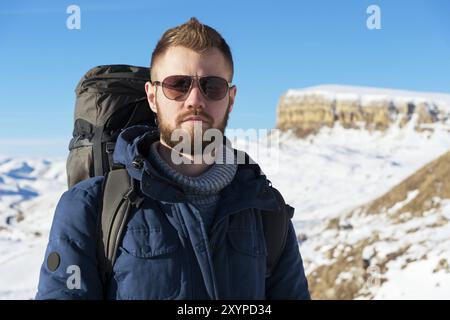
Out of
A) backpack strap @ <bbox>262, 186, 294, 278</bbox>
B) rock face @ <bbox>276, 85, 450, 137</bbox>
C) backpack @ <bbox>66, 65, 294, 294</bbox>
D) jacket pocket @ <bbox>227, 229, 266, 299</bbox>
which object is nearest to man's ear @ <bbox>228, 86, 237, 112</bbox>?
backpack strap @ <bbox>262, 186, 294, 278</bbox>

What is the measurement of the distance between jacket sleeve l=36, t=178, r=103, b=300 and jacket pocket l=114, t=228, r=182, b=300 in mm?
131

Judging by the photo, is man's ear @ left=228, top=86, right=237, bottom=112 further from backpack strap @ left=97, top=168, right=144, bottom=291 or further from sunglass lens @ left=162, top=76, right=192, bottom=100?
backpack strap @ left=97, top=168, right=144, bottom=291

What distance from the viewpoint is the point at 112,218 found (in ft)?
7.88

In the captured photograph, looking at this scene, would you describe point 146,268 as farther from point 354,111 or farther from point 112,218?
point 354,111

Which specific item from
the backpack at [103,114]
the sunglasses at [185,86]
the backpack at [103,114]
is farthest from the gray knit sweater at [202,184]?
the backpack at [103,114]

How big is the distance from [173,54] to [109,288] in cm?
122

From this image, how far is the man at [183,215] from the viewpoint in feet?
7.80

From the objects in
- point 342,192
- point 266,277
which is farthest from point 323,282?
point 342,192

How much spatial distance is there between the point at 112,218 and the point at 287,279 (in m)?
1.03

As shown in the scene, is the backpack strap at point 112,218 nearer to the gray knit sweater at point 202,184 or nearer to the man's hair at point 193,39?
the gray knit sweater at point 202,184

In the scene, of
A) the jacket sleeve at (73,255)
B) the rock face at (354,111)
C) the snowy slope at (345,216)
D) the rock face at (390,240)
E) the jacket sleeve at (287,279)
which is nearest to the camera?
the jacket sleeve at (73,255)

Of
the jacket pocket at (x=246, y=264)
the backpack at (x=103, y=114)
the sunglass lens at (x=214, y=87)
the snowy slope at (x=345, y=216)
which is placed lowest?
the snowy slope at (x=345, y=216)

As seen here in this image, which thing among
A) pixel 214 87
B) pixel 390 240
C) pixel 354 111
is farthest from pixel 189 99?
A: pixel 354 111

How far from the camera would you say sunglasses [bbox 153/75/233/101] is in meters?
2.65
